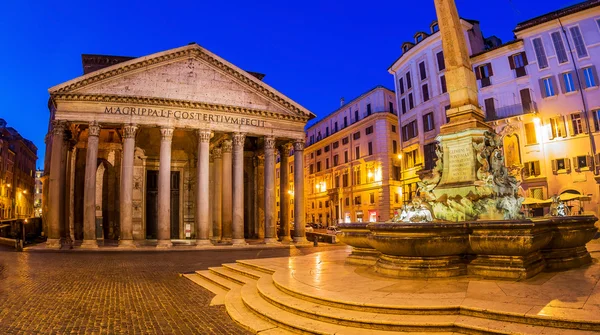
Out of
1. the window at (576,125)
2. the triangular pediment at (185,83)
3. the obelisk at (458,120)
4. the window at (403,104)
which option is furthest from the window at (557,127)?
the obelisk at (458,120)

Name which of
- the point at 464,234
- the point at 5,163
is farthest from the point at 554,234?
the point at 5,163

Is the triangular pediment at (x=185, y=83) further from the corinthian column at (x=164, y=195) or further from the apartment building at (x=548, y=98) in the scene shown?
the apartment building at (x=548, y=98)

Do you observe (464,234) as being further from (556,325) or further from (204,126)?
(204,126)

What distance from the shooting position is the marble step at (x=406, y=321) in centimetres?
427

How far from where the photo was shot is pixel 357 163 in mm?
46594

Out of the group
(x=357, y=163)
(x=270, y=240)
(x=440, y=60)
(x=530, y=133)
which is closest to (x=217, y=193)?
(x=270, y=240)

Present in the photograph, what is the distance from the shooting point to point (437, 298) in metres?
5.29

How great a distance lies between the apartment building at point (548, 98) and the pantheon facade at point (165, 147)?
49.1 ft

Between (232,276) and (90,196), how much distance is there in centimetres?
1551

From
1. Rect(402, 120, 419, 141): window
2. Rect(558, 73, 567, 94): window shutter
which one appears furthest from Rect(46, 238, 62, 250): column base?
Rect(558, 73, 567, 94): window shutter

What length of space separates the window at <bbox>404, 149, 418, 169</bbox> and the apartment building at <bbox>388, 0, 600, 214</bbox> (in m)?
4.10

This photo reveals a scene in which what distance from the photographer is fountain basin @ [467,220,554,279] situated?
6.16 meters

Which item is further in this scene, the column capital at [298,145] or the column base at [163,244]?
the column capital at [298,145]

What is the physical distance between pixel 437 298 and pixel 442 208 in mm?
3666
